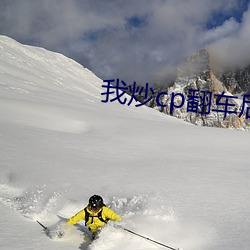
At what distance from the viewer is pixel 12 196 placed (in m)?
6.87

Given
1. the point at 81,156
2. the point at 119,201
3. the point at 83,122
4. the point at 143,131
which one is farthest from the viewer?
the point at 83,122

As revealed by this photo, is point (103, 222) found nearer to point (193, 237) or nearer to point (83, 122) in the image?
point (193, 237)

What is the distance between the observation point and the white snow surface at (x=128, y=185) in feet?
16.7

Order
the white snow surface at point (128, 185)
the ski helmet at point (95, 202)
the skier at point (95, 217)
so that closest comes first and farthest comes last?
the white snow surface at point (128, 185)
the ski helmet at point (95, 202)
the skier at point (95, 217)

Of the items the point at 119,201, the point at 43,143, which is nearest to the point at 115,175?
the point at 119,201

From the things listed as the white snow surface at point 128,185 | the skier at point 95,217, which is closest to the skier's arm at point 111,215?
the skier at point 95,217

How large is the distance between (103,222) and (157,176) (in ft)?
9.95

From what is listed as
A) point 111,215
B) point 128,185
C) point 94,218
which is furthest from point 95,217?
point 128,185

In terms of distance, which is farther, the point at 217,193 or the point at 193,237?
the point at 217,193

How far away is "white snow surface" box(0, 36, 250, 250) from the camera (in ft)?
16.7

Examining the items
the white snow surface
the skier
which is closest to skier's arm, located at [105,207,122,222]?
the skier

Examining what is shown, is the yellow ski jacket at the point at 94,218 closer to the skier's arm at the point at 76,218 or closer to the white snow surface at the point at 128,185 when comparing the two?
the skier's arm at the point at 76,218

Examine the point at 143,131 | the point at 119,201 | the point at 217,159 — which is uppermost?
the point at 143,131

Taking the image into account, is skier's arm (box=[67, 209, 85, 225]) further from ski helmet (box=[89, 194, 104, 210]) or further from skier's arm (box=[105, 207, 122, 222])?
skier's arm (box=[105, 207, 122, 222])
